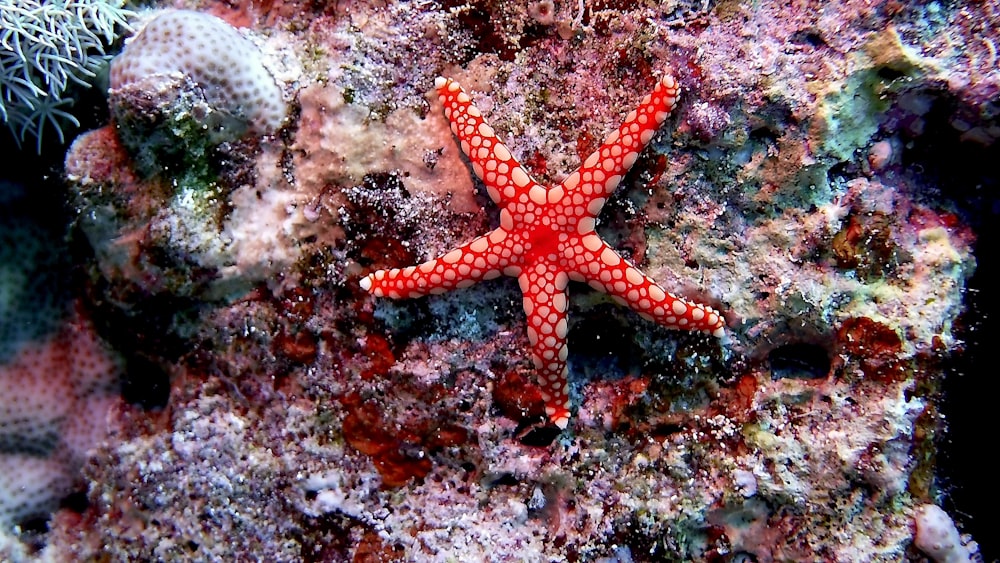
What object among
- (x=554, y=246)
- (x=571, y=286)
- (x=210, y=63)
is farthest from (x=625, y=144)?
(x=210, y=63)

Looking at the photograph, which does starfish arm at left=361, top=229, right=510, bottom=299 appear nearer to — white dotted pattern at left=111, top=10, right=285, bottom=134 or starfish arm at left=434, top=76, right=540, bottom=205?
starfish arm at left=434, top=76, right=540, bottom=205

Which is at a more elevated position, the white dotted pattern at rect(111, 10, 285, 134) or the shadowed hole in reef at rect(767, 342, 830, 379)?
the white dotted pattern at rect(111, 10, 285, 134)

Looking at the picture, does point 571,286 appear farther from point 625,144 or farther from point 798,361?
point 798,361

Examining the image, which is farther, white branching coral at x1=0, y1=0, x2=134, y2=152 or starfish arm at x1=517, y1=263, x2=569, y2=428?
white branching coral at x1=0, y1=0, x2=134, y2=152

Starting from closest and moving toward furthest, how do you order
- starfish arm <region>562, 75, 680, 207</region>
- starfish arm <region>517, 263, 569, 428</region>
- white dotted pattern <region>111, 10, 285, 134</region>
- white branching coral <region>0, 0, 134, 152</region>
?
starfish arm <region>562, 75, 680, 207</region> < starfish arm <region>517, 263, 569, 428</region> < white dotted pattern <region>111, 10, 285, 134</region> < white branching coral <region>0, 0, 134, 152</region>

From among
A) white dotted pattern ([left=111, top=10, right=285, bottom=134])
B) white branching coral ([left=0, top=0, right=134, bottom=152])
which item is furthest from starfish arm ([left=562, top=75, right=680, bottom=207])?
white branching coral ([left=0, top=0, right=134, bottom=152])

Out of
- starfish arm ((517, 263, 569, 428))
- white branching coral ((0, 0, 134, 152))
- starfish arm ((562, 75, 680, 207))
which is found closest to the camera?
starfish arm ((562, 75, 680, 207))
